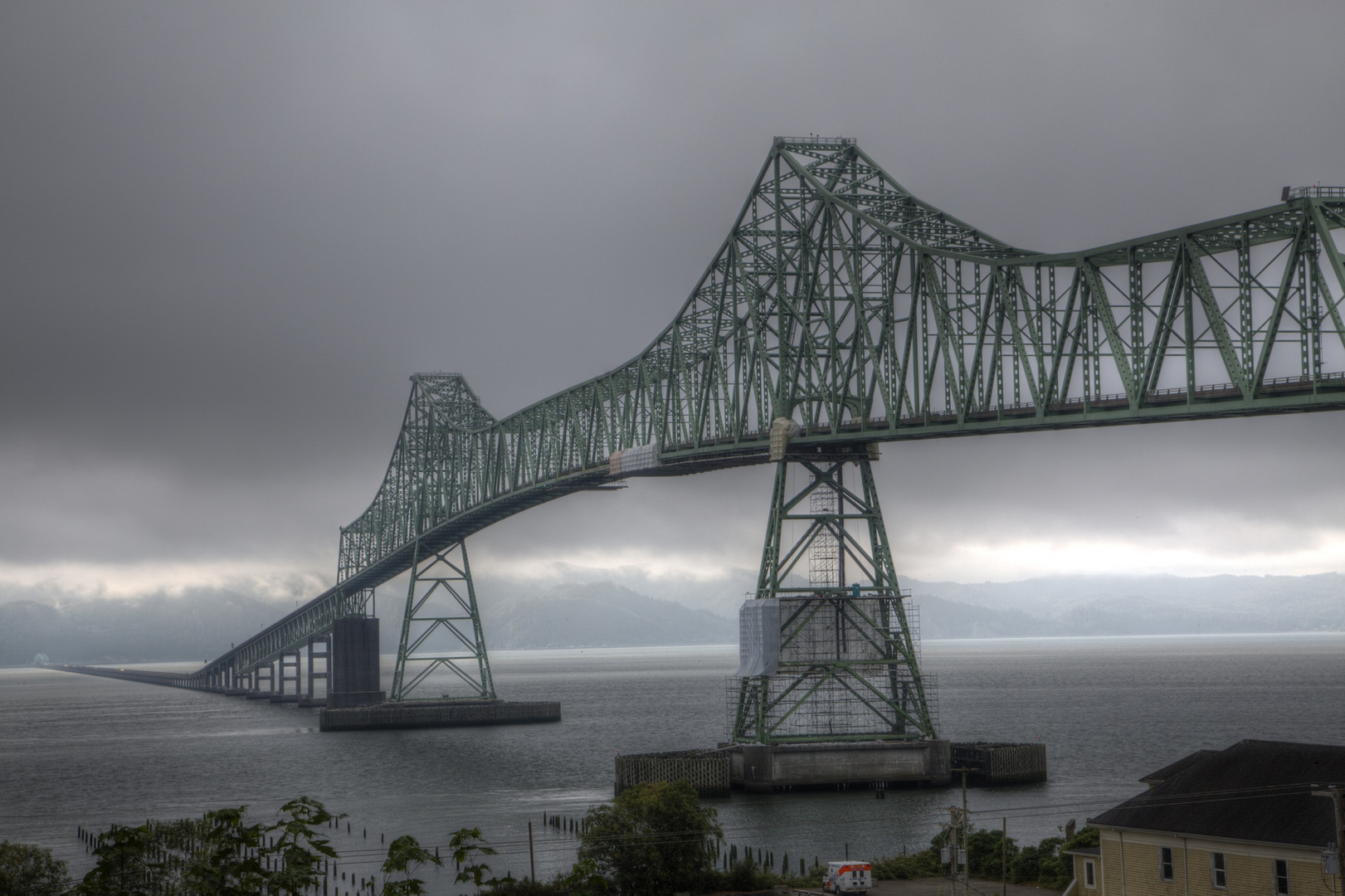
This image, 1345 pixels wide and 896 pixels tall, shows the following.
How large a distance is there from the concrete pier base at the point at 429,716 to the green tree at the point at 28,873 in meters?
81.9

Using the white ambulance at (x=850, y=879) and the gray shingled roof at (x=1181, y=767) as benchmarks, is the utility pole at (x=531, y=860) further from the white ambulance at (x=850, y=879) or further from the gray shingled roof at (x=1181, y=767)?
the gray shingled roof at (x=1181, y=767)

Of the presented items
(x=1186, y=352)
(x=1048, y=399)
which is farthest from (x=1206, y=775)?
(x=1048, y=399)

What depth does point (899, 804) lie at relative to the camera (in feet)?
207

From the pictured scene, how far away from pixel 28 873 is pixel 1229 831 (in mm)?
32220

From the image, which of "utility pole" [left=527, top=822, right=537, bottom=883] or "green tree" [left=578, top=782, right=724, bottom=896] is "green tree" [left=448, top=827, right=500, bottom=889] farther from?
"green tree" [left=578, top=782, right=724, bottom=896]

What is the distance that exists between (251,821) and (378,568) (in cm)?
8394

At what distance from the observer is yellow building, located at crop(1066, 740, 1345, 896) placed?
30.4 metres

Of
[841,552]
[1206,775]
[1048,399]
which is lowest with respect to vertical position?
[1206,775]

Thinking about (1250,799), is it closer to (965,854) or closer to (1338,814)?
(1338,814)

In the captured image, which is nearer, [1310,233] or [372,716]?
[1310,233]

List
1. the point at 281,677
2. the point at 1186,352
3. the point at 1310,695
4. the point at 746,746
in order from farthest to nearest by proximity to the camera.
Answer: the point at 281,677 → the point at 1310,695 → the point at 746,746 → the point at 1186,352

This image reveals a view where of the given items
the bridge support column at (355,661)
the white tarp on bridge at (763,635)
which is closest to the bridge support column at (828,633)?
the white tarp on bridge at (763,635)

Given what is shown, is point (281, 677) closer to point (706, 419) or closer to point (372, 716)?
point (372, 716)

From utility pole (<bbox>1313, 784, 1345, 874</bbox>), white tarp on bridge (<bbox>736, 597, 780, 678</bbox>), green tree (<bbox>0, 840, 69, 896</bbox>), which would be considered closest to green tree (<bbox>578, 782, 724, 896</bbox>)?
green tree (<bbox>0, 840, 69, 896</bbox>)
